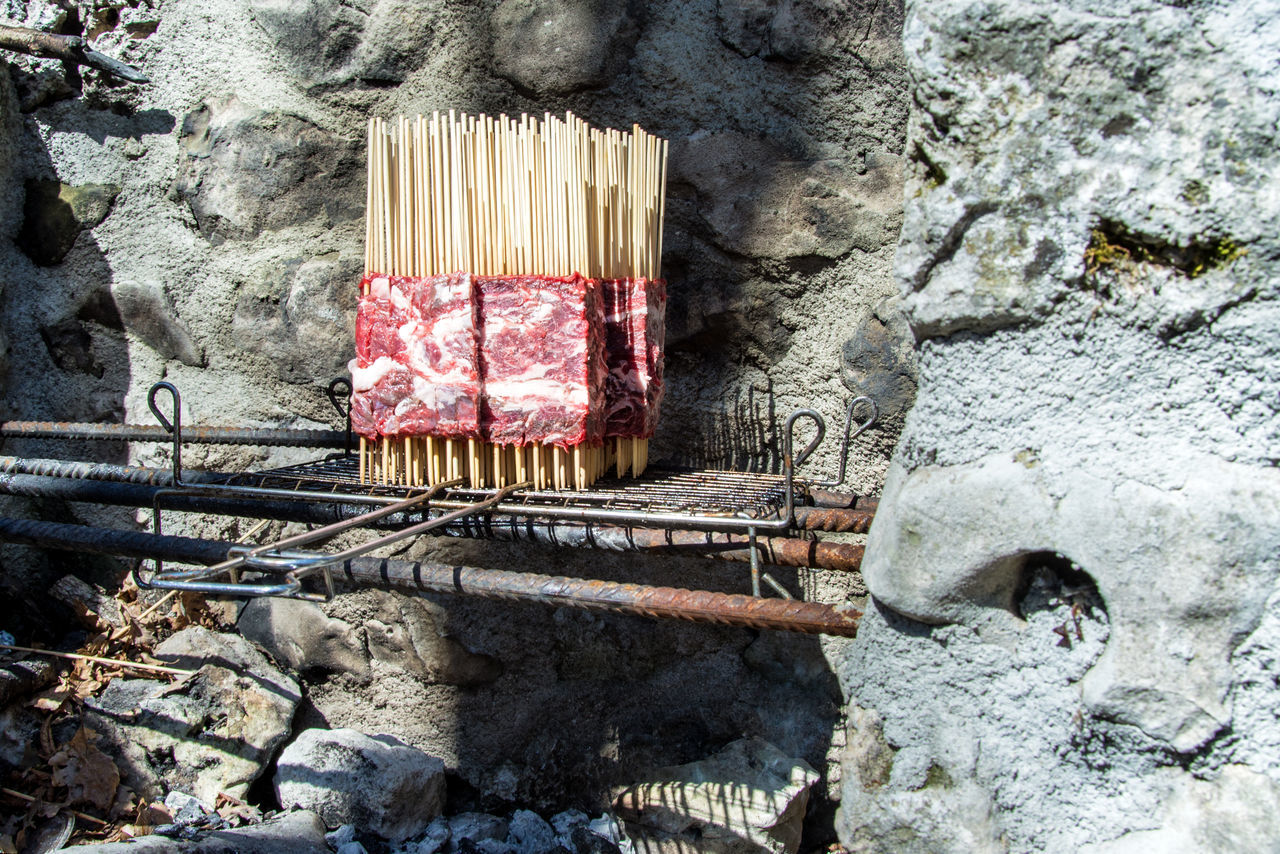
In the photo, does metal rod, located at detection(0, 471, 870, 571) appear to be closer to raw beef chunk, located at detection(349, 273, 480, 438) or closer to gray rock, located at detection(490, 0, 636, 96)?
raw beef chunk, located at detection(349, 273, 480, 438)

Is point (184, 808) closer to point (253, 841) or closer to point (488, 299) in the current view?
point (253, 841)

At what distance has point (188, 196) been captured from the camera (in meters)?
1.88

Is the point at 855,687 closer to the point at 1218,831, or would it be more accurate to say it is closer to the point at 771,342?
the point at 1218,831

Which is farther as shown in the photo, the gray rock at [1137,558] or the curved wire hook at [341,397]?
the curved wire hook at [341,397]

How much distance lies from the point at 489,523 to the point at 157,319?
987 millimetres

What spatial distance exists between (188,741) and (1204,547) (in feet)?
5.27

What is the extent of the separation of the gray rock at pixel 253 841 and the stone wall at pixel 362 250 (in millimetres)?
310

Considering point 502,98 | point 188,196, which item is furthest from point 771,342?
point 188,196

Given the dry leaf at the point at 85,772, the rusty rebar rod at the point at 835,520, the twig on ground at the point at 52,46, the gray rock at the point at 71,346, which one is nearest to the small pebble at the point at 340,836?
the dry leaf at the point at 85,772

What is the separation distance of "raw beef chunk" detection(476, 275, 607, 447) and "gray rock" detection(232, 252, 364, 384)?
514 millimetres

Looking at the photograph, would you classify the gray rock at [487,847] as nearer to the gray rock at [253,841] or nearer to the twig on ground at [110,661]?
the gray rock at [253,841]

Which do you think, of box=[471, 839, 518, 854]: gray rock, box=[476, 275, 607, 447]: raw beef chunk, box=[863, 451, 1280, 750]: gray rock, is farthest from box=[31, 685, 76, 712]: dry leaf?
box=[863, 451, 1280, 750]: gray rock

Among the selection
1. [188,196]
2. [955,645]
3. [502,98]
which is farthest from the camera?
[188,196]

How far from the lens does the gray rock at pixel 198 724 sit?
168 cm
